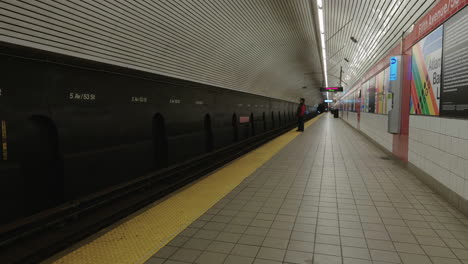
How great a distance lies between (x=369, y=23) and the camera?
31.1 ft

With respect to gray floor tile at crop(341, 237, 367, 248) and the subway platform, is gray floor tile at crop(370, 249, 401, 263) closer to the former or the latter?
the subway platform

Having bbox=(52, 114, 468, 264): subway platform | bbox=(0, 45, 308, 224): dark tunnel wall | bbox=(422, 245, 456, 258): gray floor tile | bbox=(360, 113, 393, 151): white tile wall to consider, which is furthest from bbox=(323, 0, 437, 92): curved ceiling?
bbox=(0, 45, 308, 224): dark tunnel wall

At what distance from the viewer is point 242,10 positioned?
8352mm

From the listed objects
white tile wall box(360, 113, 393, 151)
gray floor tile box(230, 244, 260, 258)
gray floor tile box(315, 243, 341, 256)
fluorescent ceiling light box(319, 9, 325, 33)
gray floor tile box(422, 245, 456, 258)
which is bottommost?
gray floor tile box(422, 245, 456, 258)

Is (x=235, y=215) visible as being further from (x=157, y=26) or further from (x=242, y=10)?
(x=242, y=10)

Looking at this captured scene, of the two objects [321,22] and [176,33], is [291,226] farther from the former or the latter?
[321,22]

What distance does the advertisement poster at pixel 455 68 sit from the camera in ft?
11.8

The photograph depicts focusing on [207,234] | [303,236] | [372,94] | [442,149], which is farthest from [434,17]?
[372,94]

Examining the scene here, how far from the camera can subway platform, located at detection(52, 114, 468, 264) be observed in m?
2.72

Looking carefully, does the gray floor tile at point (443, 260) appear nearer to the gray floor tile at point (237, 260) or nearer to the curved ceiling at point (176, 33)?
the gray floor tile at point (237, 260)

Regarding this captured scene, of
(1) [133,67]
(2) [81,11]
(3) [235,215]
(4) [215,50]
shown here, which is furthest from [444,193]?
(4) [215,50]

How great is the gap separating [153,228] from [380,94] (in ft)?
29.0

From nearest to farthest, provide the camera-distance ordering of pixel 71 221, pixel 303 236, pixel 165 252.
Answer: pixel 165 252, pixel 303 236, pixel 71 221

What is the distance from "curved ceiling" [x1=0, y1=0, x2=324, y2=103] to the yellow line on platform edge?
2.27 meters
